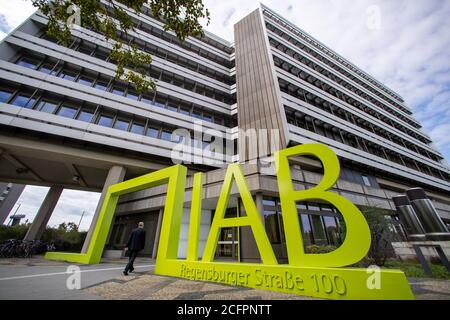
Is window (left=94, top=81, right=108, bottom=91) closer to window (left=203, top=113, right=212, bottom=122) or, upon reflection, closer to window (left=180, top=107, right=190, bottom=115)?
window (left=180, top=107, right=190, bottom=115)

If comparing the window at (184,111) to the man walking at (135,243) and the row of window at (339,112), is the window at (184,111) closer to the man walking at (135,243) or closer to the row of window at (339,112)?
the row of window at (339,112)

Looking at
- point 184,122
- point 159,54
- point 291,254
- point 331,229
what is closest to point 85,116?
point 184,122

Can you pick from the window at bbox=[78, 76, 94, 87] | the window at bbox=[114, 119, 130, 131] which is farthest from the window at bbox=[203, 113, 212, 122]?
the window at bbox=[78, 76, 94, 87]

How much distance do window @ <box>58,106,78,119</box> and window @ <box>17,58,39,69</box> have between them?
4311mm

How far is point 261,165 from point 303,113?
8.74 m

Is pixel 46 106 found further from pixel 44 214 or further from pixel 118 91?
pixel 44 214

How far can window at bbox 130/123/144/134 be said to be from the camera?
15295 millimetres

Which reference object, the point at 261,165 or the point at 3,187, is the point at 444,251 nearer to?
the point at 261,165

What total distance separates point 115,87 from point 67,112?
4440mm

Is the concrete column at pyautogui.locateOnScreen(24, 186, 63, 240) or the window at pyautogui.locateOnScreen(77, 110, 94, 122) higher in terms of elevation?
the window at pyautogui.locateOnScreen(77, 110, 94, 122)

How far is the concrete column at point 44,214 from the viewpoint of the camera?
14.8 metres

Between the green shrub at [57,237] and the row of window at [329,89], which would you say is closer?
the green shrub at [57,237]

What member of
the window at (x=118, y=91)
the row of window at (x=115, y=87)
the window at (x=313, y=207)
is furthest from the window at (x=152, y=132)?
the window at (x=313, y=207)
